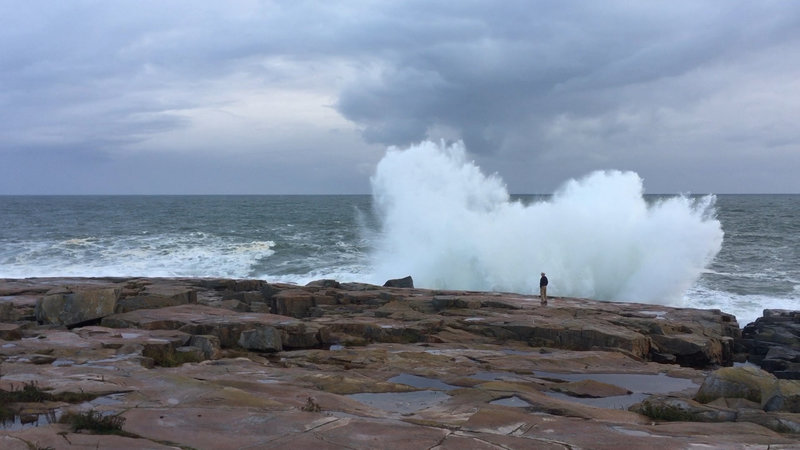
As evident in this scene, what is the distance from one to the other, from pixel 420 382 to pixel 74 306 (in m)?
8.24

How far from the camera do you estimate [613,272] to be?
2717cm

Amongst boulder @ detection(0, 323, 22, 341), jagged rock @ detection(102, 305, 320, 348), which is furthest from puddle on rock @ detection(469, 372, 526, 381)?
boulder @ detection(0, 323, 22, 341)

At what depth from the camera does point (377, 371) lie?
10664mm

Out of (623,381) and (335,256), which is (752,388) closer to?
(623,381)

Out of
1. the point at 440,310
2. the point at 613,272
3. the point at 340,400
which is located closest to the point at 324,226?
the point at 613,272

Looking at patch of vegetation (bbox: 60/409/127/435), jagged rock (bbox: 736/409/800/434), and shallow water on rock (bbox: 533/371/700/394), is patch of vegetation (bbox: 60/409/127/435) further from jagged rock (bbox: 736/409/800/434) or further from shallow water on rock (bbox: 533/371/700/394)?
jagged rock (bbox: 736/409/800/434)

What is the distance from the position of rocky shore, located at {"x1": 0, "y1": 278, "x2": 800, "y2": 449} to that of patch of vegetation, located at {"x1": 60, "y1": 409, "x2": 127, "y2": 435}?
4 cm

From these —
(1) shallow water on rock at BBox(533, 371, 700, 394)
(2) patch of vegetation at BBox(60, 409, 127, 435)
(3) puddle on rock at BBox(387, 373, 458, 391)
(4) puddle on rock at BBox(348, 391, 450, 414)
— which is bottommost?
(1) shallow water on rock at BBox(533, 371, 700, 394)

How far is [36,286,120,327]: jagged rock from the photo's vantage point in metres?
13.5

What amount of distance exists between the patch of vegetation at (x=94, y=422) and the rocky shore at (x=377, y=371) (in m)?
0.04

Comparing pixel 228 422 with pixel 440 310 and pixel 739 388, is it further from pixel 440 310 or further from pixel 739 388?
pixel 440 310

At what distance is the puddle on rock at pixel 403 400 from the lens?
324 inches

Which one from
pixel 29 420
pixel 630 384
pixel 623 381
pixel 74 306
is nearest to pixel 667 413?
pixel 630 384

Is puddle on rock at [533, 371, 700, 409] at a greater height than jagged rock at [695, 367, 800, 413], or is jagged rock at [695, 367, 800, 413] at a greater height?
jagged rock at [695, 367, 800, 413]
